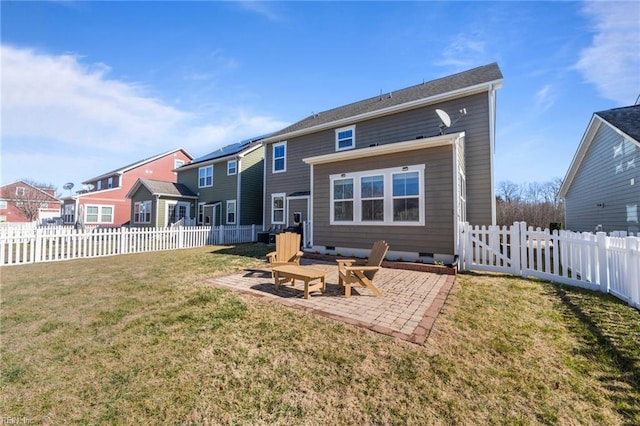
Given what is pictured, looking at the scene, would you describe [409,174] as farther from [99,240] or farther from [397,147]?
[99,240]

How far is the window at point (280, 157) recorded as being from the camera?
52.3 feet

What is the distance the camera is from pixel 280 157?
1619 cm

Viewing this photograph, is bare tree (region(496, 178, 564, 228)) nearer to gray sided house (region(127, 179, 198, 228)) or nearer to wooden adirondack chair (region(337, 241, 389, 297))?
wooden adirondack chair (region(337, 241, 389, 297))

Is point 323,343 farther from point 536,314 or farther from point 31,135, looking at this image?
point 31,135

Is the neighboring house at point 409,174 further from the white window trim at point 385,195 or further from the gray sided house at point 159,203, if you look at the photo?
the gray sided house at point 159,203

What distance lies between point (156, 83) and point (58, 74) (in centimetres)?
301

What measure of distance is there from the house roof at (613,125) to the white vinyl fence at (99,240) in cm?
1802

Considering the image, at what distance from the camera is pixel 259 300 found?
4895 mm

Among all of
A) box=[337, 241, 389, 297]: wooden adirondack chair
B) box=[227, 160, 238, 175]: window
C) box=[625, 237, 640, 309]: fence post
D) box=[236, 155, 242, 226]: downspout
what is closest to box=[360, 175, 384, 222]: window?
box=[337, 241, 389, 297]: wooden adirondack chair

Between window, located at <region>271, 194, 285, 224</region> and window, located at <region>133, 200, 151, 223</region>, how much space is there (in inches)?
452

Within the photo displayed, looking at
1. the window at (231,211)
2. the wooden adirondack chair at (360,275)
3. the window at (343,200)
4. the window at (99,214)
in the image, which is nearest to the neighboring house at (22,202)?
the window at (99,214)

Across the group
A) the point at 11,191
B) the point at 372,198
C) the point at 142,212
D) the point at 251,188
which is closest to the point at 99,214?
the point at 142,212

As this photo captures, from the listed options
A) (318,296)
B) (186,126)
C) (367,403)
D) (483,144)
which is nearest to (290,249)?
(318,296)

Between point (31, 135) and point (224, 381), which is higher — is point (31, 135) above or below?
above
